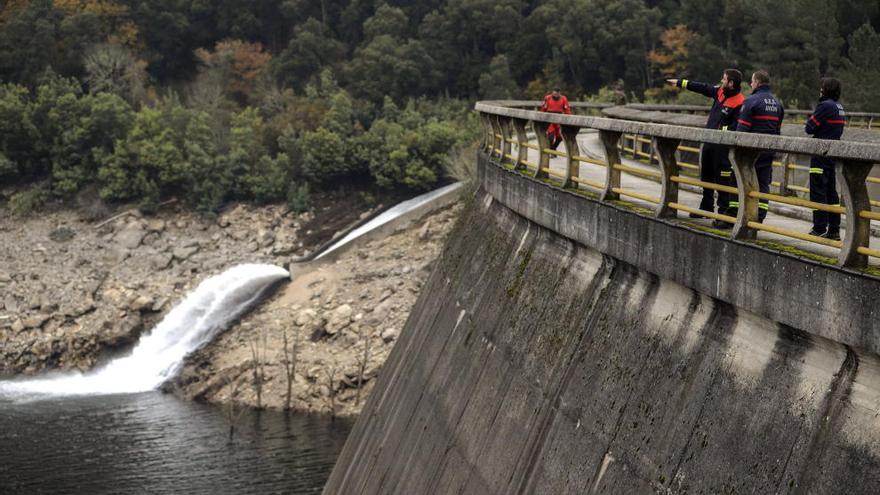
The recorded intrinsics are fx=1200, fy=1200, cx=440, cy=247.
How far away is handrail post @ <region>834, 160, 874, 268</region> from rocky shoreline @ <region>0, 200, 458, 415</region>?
3487cm

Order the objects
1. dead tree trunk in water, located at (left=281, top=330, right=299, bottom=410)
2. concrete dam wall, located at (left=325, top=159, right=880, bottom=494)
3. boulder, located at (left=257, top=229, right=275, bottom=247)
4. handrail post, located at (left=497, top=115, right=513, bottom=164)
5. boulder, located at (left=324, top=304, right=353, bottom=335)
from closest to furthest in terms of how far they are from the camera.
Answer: concrete dam wall, located at (left=325, top=159, right=880, bottom=494)
handrail post, located at (left=497, top=115, right=513, bottom=164)
dead tree trunk in water, located at (left=281, top=330, right=299, bottom=410)
boulder, located at (left=324, top=304, right=353, bottom=335)
boulder, located at (left=257, top=229, right=275, bottom=247)

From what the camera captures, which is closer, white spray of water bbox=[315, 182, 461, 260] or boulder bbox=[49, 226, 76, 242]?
white spray of water bbox=[315, 182, 461, 260]

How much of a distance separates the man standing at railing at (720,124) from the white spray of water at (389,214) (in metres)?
41.9

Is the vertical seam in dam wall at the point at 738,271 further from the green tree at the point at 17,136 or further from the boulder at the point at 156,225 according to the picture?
the green tree at the point at 17,136

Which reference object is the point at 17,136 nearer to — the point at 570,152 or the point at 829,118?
the point at 570,152

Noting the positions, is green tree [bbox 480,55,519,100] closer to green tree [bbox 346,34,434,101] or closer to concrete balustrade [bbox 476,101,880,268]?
green tree [bbox 346,34,434,101]

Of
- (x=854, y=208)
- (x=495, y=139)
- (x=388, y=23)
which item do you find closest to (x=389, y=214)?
(x=388, y=23)

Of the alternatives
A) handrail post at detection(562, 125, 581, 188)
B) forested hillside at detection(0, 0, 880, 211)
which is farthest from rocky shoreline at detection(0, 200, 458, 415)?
handrail post at detection(562, 125, 581, 188)

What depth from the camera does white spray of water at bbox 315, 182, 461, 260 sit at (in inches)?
2159

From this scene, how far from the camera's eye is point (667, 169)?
388 inches

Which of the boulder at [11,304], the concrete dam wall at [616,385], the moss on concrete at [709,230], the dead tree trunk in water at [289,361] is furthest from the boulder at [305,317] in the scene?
the moss on concrete at [709,230]

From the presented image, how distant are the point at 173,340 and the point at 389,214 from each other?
44.9 ft

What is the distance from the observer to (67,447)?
122 feet

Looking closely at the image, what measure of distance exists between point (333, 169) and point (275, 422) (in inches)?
1049
